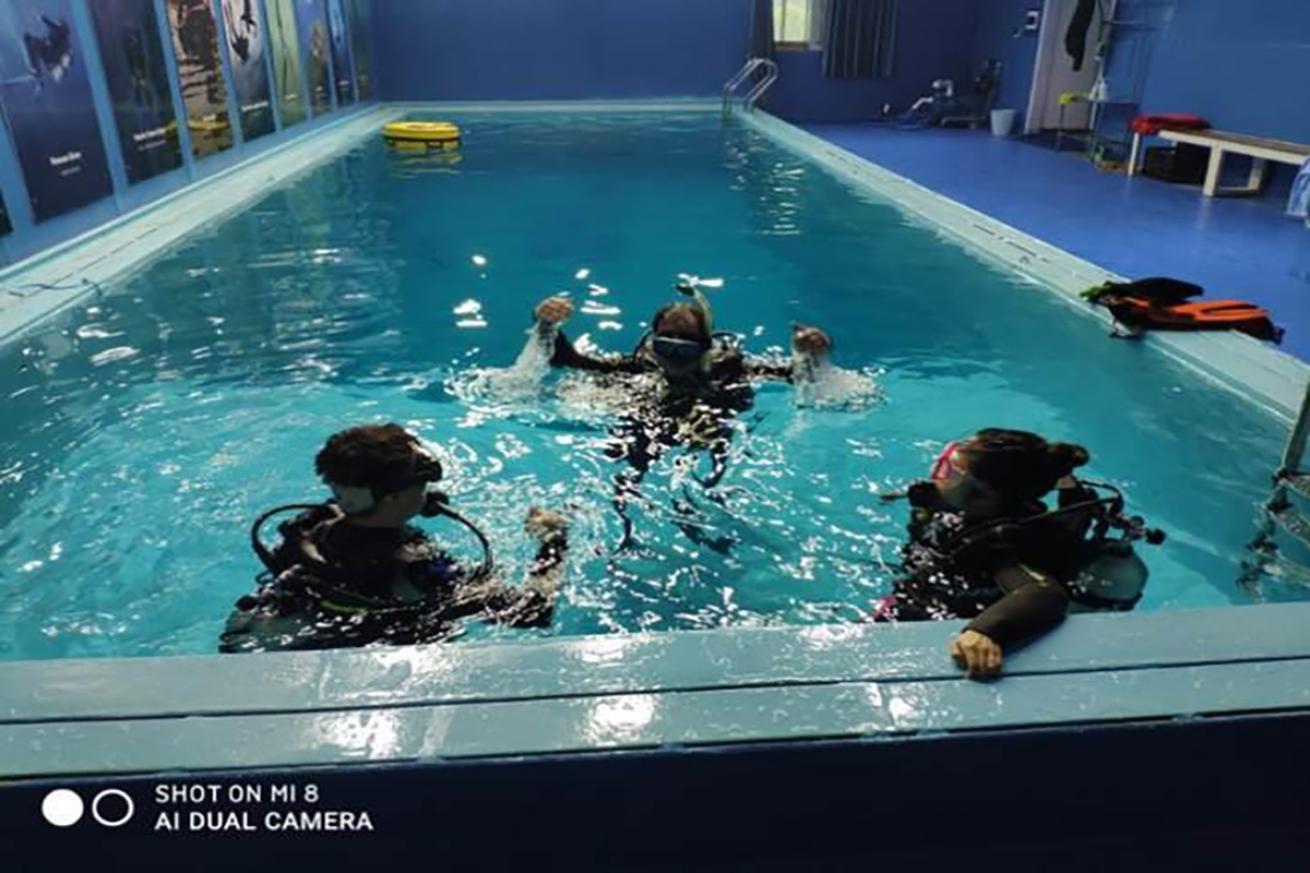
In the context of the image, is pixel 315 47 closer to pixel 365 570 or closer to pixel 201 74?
pixel 201 74

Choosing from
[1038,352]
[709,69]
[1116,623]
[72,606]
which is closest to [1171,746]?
[1116,623]

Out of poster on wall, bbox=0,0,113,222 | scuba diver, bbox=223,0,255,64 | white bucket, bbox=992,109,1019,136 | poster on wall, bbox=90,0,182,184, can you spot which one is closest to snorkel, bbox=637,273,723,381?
poster on wall, bbox=0,0,113,222

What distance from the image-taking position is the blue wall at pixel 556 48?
18.3 meters

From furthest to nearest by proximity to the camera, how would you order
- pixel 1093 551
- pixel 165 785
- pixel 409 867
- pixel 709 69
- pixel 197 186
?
pixel 709 69
pixel 197 186
pixel 1093 551
pixel 409 867
pixel 165 785

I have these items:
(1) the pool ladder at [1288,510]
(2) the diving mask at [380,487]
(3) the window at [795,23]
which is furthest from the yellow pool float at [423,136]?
(2) the diving mask at [380,487]

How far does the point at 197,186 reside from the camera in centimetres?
958

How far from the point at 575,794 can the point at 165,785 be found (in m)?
0.72

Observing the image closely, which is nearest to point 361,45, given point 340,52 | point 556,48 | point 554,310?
point 340,52

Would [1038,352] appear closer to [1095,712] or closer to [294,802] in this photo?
[1095,712]

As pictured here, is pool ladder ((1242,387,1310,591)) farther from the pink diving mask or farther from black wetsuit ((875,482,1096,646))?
the pink diving mask

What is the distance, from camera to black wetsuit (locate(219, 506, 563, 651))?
2236 millimetres

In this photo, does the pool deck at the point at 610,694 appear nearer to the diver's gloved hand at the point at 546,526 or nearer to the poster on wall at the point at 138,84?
the diver's gloved hand at the point at 546,526

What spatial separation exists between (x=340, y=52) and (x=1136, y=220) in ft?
42.9

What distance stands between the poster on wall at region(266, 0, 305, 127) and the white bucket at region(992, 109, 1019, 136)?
11.5 meters
